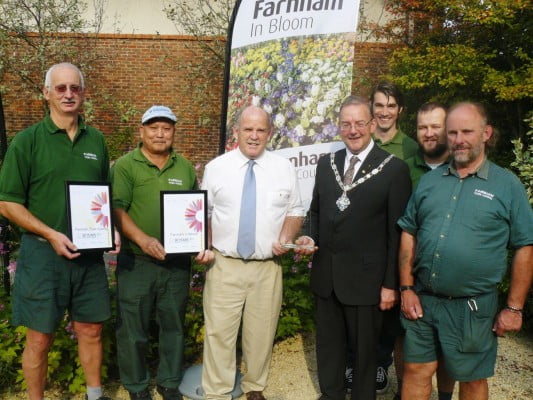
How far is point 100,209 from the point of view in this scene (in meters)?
3.02

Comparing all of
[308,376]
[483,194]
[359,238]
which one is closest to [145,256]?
[359,238]

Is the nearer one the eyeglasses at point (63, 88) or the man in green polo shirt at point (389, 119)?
the eyeglasses at point (63, 88)

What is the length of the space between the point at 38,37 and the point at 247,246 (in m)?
11.1

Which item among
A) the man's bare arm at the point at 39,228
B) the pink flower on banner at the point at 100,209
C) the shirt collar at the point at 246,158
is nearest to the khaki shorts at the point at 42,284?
the man's bare arm at the point at 39,228

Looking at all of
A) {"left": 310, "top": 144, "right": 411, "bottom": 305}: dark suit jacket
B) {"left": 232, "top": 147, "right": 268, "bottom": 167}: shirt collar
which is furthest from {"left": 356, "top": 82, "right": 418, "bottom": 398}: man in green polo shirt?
{"left": 232, "top": 147, "right": 268, "bottom": 167}: shirt collar

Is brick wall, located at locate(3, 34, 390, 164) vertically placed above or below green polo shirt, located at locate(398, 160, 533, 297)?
above

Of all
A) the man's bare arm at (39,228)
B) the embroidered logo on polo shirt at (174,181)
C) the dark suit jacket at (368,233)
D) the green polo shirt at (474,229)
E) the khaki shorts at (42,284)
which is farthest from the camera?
the embroidered logo on polo shirt at (174,181)

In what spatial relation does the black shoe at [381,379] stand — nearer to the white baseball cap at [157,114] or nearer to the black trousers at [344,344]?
the black trousers at [344,344]

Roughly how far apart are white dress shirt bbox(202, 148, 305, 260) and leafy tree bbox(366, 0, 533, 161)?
519 cm

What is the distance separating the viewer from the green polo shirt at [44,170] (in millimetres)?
2930

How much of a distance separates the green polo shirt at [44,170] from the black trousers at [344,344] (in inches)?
73.6

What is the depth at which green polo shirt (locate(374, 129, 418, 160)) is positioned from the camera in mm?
3734

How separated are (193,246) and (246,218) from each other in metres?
0.41

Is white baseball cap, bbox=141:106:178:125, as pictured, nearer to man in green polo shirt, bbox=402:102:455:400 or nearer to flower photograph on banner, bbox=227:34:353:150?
flower photograph on banner, bbox=227:34:353:150
